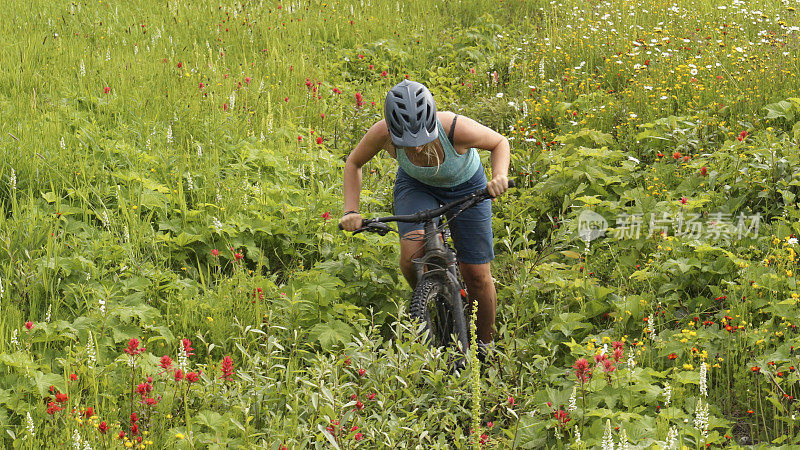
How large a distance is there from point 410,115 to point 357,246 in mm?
2111

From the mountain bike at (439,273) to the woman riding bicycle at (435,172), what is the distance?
0.10 meters

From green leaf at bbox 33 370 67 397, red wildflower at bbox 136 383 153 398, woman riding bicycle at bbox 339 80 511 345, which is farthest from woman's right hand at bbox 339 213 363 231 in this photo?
green leaf at bbox 33 370 67 397

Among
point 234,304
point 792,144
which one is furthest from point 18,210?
point 792,144

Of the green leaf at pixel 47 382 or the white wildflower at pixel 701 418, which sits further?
the green leaf at pixel 47 382

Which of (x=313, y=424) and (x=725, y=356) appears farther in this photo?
(x=725, y=356)

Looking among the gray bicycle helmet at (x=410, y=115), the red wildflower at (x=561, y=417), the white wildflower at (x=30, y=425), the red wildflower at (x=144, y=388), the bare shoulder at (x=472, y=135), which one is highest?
the gray bicycle helmet at (x=410, y=115)

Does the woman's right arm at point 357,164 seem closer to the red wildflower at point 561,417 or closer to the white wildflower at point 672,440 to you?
the red wildflower at point 561,417

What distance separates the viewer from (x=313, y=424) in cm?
398

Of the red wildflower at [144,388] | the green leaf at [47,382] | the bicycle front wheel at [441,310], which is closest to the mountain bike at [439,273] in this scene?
the bicycle front wheel at [441,310]

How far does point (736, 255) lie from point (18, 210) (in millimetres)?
5326

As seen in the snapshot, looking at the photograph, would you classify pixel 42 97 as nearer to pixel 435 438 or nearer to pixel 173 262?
pixel 173 262

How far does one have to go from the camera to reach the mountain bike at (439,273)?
4605 millimetres

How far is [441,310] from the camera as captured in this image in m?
5.10

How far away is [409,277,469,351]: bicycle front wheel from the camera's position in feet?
15.6
